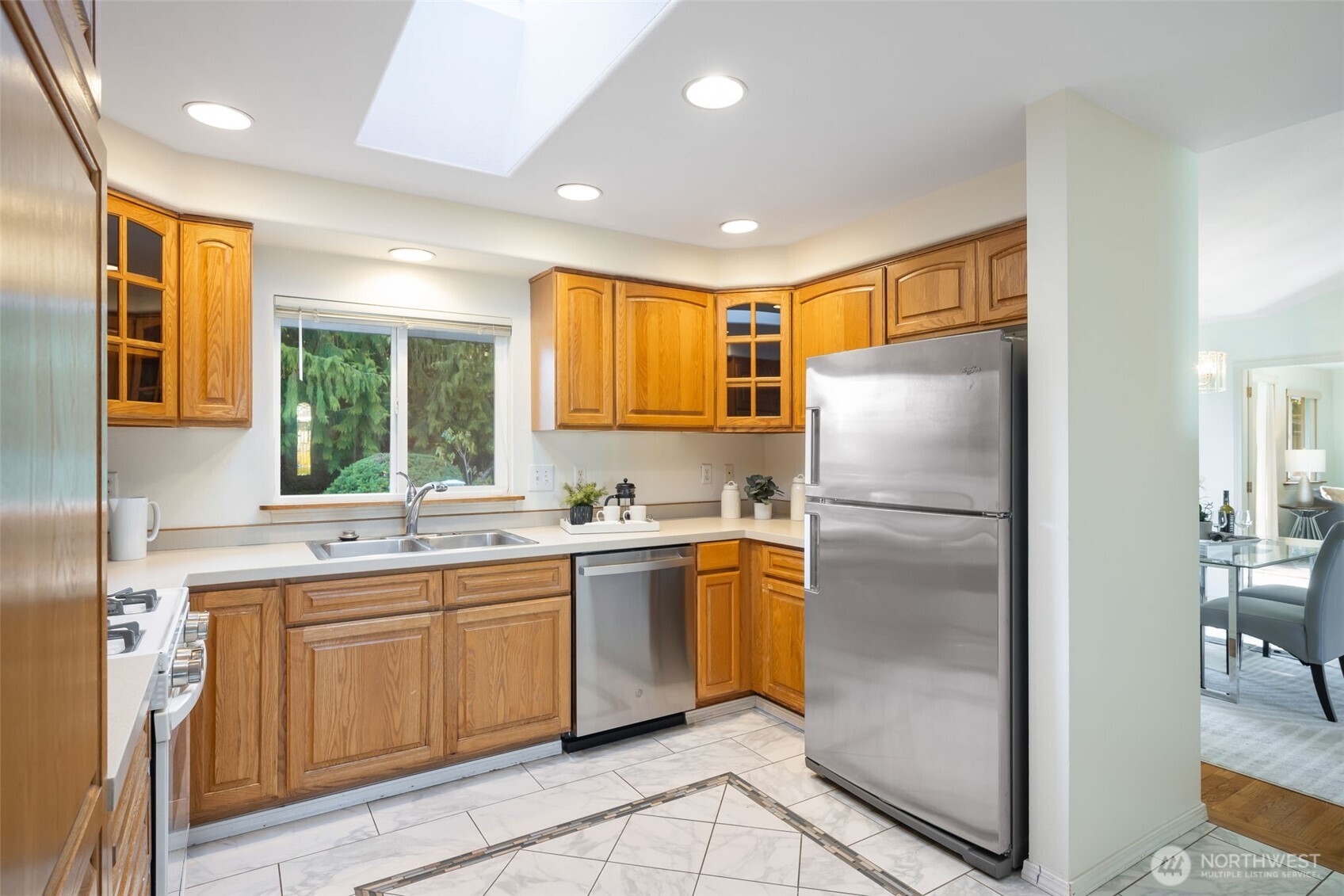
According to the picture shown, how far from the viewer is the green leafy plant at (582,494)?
3576 mm

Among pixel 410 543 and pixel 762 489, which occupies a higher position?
pixel 762 489

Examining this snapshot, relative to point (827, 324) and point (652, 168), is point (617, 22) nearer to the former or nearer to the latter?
point (652, 168)

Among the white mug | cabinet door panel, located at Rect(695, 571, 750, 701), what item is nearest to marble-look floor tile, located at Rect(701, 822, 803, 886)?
cabinet door panel, located at Rect(695, 571, 750, 701)

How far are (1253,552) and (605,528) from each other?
11.4 ft

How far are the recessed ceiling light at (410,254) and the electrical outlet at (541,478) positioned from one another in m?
1.10

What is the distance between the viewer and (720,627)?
137 inches

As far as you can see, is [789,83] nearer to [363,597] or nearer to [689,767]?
[363,597]

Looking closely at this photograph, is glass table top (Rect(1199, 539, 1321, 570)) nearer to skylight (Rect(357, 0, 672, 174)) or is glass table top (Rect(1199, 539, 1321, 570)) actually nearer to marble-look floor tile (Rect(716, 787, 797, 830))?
marble-look floor tile (Rect(716, 787, 797, 830))

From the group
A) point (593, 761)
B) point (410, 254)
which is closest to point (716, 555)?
point (593, 761)

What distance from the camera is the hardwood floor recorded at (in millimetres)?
2346

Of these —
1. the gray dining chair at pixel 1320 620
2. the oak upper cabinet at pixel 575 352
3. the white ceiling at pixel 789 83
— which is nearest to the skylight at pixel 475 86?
the white ceiling at pixel 789 83

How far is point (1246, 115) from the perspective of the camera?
7.39 feet

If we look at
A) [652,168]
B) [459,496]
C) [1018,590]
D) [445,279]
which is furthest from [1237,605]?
[445,279]

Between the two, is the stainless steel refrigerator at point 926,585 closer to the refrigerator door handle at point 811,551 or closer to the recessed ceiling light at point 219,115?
the refrigerator door handle at point 811,551
